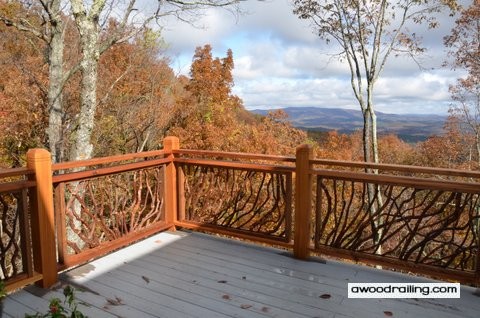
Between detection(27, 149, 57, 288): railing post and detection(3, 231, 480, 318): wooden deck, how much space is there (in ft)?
0.65

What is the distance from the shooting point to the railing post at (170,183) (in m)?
4.15

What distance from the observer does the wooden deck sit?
8.34ft

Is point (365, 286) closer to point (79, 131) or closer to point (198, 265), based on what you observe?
point (198, 265)

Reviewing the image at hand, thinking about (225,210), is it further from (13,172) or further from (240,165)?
(13,172)

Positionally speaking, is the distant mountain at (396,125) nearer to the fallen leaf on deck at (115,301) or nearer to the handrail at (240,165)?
the handrail at (240,165)

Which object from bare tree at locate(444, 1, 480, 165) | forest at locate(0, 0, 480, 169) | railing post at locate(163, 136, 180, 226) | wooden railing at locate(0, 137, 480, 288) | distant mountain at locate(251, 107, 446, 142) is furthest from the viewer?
distant mountain at locate(251, 107, 446, 142)

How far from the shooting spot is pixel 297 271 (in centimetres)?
320

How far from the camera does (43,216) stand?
9.08 ft

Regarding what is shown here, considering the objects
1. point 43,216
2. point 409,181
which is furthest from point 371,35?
point 43,216

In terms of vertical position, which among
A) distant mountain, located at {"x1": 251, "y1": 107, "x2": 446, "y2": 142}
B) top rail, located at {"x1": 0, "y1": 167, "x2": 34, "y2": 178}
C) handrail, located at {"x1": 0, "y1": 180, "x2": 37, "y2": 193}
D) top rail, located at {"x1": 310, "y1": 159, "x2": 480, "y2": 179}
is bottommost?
handrail, located at {"x1": 0, "y1": 180, "x2": 37, "y2": 193}

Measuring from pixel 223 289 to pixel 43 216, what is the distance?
1549 mm

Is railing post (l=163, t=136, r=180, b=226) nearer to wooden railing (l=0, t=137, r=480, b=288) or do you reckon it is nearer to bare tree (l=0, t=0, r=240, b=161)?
wooden railing (l=0, t=137, r=480, b=288)

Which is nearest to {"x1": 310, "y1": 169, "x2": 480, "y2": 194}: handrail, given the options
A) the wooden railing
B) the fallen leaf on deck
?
the wooden railing

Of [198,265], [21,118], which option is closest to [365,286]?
[198,265]
